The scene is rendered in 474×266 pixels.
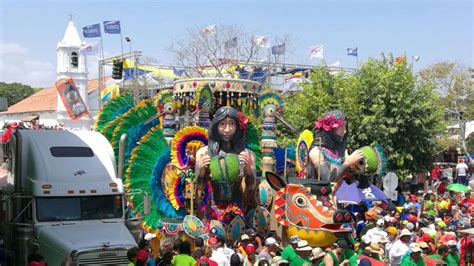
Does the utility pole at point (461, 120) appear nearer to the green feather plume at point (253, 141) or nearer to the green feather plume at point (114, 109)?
the green feather plume at point (114, 109)

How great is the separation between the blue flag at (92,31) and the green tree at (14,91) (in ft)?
158

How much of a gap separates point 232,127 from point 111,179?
8.41ft

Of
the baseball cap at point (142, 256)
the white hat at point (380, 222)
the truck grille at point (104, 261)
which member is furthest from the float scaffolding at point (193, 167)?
A: the baseball cap at point (142, 256)

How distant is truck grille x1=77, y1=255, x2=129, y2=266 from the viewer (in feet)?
33.4

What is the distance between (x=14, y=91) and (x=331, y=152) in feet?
298

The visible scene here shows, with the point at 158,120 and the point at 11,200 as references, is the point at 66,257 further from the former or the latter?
the point at 158,120

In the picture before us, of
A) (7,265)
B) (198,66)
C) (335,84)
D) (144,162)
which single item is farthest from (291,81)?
(7,265)

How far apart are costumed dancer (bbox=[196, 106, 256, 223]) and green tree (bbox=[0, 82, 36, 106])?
85.5m

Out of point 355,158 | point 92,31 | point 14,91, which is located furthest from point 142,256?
point 14,91

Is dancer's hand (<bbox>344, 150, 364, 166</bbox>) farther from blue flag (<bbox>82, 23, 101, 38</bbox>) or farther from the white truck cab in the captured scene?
blue flag (<bbox>82, 23, 101, 38</bbox>)

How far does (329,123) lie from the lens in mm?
14336

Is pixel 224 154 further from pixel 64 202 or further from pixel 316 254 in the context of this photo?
pixel 316 254

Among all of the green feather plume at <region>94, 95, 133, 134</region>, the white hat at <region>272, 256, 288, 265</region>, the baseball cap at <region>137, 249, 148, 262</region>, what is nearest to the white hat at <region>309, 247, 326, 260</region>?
the white hat at <region>272, 256, 288, 265</region>

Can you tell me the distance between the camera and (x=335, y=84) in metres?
28.4
